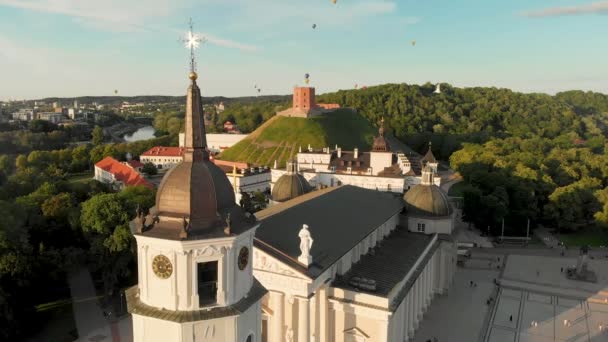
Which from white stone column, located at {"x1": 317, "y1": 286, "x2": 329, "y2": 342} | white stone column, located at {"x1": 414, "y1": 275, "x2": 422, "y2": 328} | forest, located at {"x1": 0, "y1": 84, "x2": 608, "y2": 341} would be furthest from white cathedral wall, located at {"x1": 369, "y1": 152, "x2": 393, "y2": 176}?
white stone column, located at {"x1": 317, "y1": 286, "x2": 329, "y2": 342}

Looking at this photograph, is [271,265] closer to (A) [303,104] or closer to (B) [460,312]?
(B) [460,312]

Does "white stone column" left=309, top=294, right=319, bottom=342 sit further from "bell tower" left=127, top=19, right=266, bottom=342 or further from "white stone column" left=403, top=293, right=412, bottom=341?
"bell tower" left=127, top=19, right=266, bottom=342

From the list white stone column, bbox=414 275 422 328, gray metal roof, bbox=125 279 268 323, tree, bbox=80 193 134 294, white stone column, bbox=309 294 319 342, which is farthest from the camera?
tree, bbox=80 193 134 294

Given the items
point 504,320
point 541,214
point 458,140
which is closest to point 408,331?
point 504,320

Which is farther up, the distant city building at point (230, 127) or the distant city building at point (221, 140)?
the distant city building at point (230, 127)

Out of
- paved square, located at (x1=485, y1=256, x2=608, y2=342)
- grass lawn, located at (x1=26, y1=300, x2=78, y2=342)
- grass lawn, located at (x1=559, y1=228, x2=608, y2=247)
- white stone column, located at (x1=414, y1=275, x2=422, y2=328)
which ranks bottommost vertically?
paved square, located at (x1=485, y1=256, x2=608, y2=342)

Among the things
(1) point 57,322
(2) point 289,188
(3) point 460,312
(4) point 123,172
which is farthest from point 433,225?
(4) point 123,172

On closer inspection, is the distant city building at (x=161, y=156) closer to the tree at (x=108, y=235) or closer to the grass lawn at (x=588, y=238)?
the tree at (x=108, y=235)

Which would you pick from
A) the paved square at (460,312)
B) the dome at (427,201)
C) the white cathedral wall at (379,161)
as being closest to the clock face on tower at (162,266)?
the paved square at (460,312)

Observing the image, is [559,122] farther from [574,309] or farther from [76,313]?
[76,313]
